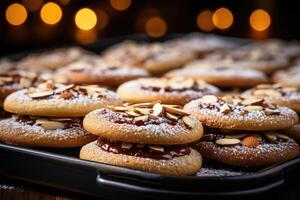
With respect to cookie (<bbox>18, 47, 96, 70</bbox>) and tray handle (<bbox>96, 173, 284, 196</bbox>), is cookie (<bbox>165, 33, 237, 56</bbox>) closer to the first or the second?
cookie (<bbox>18, 47, 96, 70</bbox>)

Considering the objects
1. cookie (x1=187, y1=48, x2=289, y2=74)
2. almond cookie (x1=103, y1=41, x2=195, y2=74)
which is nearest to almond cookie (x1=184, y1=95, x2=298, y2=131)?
cookie (x1=187, y1=48, x2=289, y2=74)

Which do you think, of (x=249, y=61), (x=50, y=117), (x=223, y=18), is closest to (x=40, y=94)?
(x=50, y=117)

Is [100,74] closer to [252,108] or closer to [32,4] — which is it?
[252,108]

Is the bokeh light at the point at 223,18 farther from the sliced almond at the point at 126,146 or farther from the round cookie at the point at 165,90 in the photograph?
the sliced almond at the point at 126,146

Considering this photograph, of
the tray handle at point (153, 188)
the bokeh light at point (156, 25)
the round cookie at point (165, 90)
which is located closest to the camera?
the tray handle at point (153, 188)

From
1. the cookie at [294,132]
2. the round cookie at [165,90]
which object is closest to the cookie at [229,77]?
the round cookie at [165,90]

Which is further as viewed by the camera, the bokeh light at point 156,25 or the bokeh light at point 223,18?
the bokeh light at point 156,25

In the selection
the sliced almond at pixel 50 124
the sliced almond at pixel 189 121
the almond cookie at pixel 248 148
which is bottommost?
the almond cookie at pixel 248 148

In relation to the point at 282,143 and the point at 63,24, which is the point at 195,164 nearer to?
the point at 282,143
